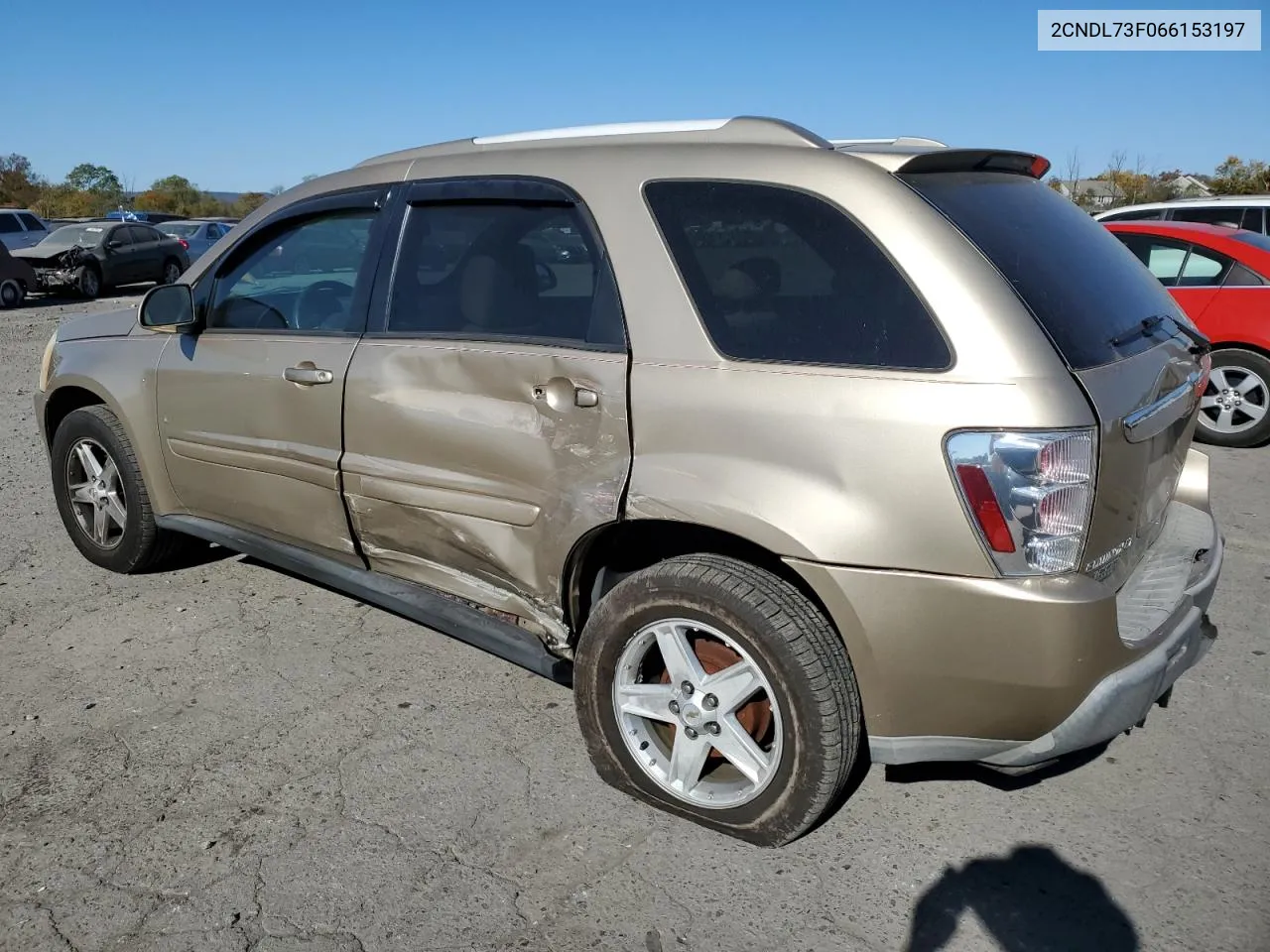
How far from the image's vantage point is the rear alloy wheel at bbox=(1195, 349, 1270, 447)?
7.45 meters

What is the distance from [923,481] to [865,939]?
1.10 meters

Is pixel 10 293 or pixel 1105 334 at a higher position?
pixel 1105 334

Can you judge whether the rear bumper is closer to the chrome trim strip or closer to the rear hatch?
the rear hatch

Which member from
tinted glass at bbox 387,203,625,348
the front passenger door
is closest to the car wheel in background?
the front passenger door

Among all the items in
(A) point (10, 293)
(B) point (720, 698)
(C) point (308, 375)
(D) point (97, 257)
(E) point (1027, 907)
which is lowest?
(E) point (1027, 907)

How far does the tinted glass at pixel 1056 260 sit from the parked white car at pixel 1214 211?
7.74 metres

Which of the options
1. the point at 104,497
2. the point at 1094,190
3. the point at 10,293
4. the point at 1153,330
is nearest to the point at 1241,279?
the point at 1153,330

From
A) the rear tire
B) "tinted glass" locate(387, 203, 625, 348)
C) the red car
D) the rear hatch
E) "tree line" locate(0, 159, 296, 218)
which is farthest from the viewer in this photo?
"tree line" locate(0, 159, 296, 218)

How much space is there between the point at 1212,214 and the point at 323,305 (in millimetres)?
9677

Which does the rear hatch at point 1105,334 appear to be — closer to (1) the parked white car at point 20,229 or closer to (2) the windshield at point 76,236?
(2) the windshield at point 76,236

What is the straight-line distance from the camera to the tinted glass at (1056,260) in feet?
8.31

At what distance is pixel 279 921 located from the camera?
8.41 ft

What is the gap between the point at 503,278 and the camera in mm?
3316

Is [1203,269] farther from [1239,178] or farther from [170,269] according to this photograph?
[1239,178]
